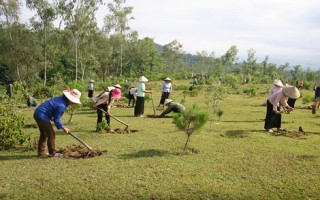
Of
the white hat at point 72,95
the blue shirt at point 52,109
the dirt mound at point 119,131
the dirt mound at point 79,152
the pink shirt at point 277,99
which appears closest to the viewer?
the blue shirt at point 52,109

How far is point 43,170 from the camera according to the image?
264 inches

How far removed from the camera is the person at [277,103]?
9793 millimetres

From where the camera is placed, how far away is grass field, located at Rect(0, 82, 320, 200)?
583 centimetres

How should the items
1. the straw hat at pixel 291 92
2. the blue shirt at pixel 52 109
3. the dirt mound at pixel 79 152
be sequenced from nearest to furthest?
the blue shirt at pixel 52 109, the dirt mound at pixel 79 152, the straw hat at pixel 291 92

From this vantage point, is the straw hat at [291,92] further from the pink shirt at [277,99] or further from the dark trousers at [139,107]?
the dark trousers at [139,107]

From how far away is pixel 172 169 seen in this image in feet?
22.7

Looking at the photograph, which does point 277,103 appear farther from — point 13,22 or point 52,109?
point 13,22

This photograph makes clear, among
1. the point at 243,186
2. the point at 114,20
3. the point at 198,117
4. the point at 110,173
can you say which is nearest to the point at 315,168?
the point at 243,186

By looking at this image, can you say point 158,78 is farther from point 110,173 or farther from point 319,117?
point 110,173

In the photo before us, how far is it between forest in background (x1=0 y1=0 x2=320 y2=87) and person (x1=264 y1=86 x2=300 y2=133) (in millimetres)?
16057

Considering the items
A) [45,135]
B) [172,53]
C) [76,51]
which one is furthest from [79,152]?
[172,53]

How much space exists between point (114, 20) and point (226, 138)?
37288 mm

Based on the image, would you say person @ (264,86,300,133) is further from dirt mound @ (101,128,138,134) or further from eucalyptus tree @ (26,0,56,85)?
eucalyptus tree @ (26,0,56,85)

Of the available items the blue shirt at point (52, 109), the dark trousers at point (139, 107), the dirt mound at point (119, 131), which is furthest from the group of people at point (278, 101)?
the blue shirt at point (52, 109)
